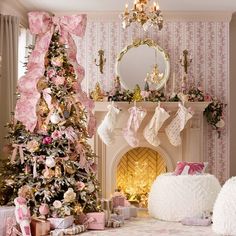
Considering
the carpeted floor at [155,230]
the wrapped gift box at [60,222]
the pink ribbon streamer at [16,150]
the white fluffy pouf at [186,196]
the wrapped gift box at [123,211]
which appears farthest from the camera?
the wrapped gift box at [123,211]

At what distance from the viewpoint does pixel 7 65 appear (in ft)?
20.7

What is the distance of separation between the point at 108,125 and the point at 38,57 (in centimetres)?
161

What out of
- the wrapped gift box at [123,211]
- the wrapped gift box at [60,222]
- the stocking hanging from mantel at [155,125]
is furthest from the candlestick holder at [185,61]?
the wrapped gift box at [60,222]

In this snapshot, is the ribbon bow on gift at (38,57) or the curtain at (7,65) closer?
the ribbon bow on gift at (38,57)

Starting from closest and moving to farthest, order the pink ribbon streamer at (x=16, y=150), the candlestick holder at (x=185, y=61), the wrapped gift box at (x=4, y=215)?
the wrapped gift box at (x=4, y=215)
the pink ribbon streamer at (x=16, y=150)
the candlestick holder at (x=185, y=61)

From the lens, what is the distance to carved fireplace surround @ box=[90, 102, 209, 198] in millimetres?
7211

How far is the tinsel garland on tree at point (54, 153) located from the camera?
17.8 feet

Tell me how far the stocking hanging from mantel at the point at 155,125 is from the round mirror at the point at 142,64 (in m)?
0.54

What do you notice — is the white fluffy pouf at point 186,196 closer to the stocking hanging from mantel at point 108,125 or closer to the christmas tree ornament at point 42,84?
the stocking hanging from mantel at point 108,125

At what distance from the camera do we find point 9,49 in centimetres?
632

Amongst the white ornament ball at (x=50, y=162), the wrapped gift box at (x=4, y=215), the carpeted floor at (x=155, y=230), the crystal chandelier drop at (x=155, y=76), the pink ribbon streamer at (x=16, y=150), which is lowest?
the carpeted floor at (x=155, y=230)

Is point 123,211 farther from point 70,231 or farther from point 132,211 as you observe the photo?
point 70,231

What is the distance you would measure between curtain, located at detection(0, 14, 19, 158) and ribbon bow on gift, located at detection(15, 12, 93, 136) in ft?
2.51

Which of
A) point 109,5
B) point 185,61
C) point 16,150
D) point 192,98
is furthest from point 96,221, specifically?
point 109,5
